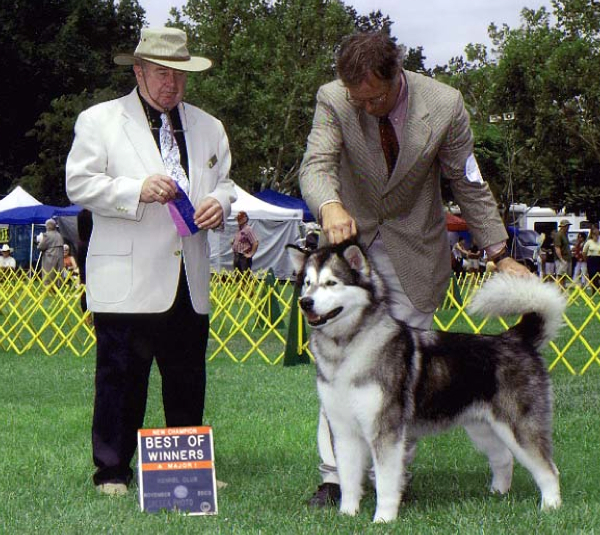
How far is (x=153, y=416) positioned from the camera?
6.40m

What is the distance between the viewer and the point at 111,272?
166 inches

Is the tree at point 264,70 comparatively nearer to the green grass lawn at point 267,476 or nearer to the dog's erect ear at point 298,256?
the green grass lawn at point 267,476

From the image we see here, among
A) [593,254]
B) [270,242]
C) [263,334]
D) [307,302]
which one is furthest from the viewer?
[270,242]

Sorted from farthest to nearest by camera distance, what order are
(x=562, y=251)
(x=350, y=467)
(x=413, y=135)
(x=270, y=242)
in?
(x=270, y=242)
(x=562, y=251)
(x=413, y=135)
(x=350, y=467)

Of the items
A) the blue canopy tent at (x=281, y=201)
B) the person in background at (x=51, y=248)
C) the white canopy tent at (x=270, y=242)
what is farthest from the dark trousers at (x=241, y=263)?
the blue canopy tent at (x=281, y=201)

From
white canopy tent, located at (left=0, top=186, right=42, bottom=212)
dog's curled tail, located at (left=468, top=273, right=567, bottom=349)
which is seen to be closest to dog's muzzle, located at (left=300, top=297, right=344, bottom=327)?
dog's curled tail, located at (left=468, top=273, right=567, bottom=349)

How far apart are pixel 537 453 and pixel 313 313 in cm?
118

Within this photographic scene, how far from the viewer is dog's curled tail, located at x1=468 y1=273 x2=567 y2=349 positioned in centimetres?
398

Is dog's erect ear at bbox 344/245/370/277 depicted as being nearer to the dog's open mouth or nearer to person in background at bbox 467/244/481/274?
the dog's open mouth

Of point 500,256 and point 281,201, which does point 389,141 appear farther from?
point 281,201

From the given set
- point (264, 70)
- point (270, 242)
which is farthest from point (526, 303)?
Answer: point (264, 70)

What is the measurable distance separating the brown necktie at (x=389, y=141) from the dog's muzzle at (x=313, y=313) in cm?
74

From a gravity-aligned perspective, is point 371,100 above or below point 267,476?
above

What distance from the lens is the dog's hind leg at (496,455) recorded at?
421 centimetres
